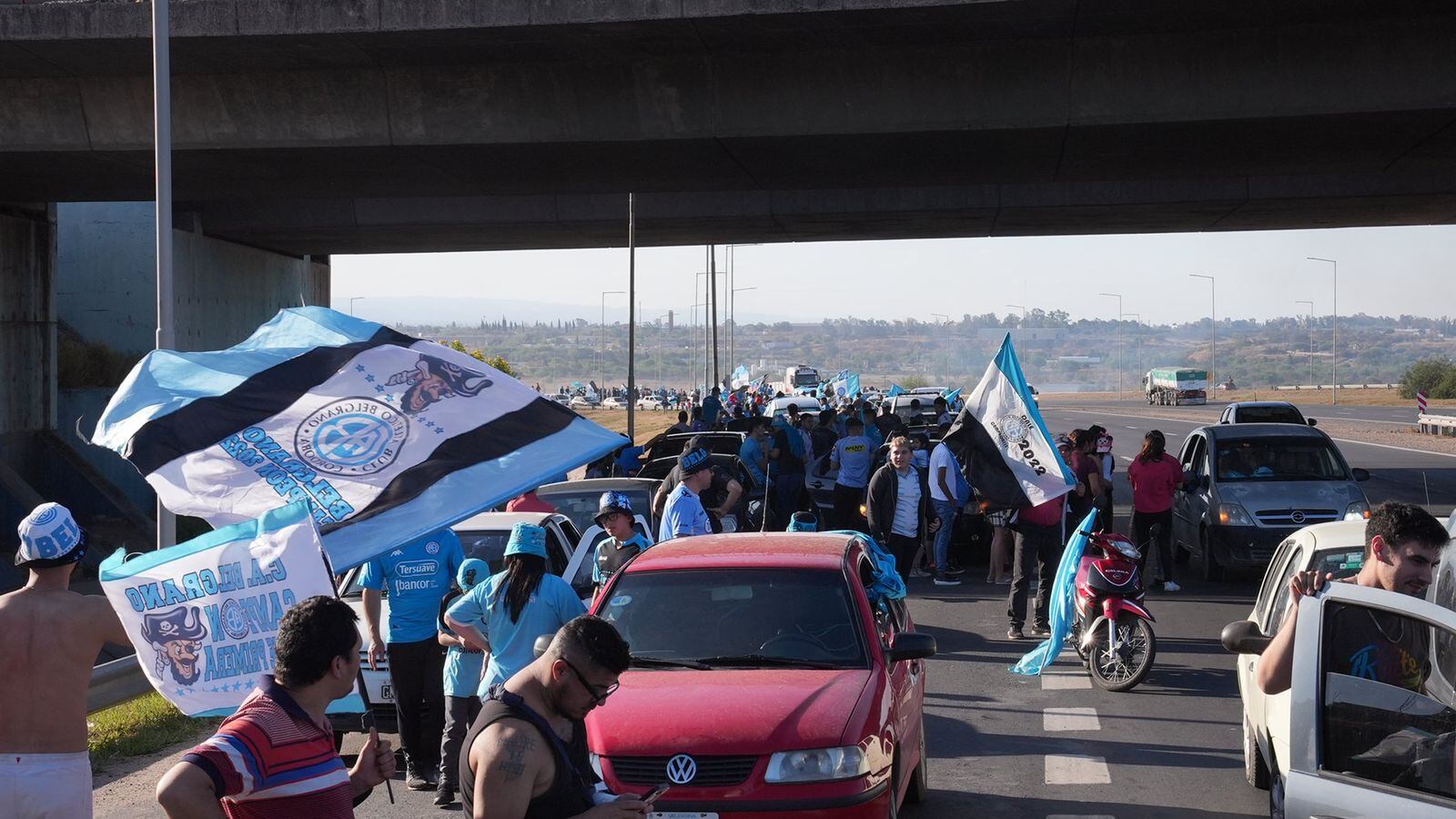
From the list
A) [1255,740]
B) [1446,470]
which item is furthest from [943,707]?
[1446,470]

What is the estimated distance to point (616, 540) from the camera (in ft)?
31.8

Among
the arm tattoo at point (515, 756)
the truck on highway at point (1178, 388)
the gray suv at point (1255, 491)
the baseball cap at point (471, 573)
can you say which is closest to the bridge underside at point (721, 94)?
the gray suv at point (1255, 491)

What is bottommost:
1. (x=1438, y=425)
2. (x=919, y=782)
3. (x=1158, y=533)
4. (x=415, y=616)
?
(x=919, y=782)

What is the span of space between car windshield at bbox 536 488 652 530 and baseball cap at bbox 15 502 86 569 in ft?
27.9

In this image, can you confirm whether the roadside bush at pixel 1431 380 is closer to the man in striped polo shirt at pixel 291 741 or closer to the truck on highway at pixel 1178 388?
the truck on highway at pixel 1178 388

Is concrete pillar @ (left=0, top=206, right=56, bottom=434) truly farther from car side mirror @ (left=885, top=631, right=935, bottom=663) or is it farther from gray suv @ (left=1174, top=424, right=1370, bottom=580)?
car side mirror @ (left=885, top=631, right=935, bottom=663)

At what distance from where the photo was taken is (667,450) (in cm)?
2198

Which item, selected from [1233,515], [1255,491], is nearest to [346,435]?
[1233,515]

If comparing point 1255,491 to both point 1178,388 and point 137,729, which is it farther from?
point 1178,388

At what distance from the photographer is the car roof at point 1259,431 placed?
17000 mm

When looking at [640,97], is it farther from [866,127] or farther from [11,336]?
[11,336]

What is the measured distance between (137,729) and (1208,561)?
11.4m

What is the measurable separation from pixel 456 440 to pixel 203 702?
1.66 meters

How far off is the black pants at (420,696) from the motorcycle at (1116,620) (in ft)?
16.7
